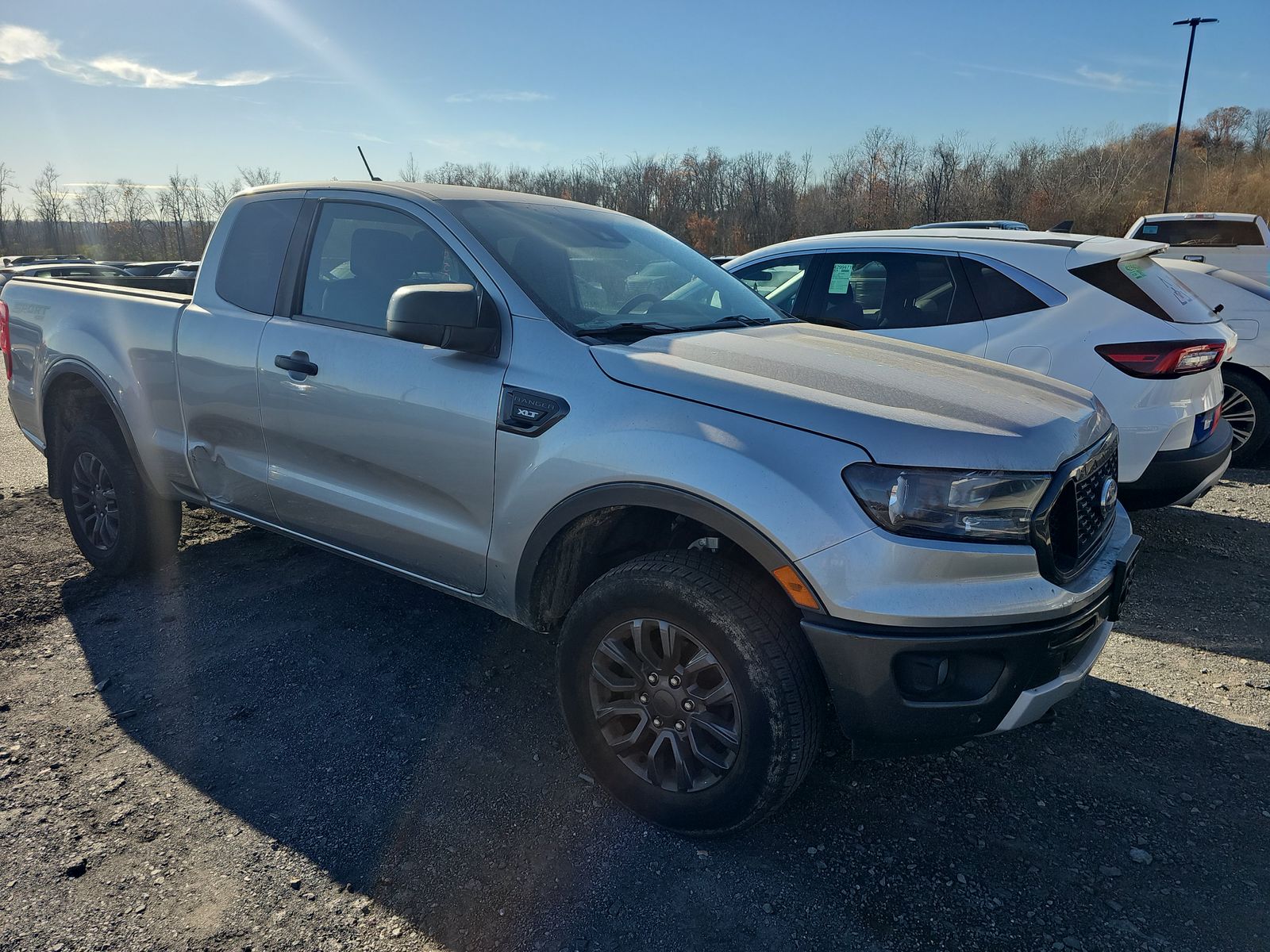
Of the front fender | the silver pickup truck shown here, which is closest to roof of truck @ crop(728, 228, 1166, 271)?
the silver pickup truck

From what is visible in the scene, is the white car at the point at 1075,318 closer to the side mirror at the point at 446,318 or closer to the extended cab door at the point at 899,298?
the extended cab door at the point at 899,298

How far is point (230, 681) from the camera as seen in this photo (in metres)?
3.42

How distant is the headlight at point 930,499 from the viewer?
2111mm

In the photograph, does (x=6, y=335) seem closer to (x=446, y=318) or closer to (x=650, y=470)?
(x=446, y=318)

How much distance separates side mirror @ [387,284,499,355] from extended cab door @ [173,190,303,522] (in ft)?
3.50

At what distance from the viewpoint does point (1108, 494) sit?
2736mm

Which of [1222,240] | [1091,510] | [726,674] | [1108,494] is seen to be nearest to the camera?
[726,674]

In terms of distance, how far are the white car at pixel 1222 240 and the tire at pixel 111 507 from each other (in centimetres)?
1136

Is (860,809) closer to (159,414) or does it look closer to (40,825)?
(40,825)

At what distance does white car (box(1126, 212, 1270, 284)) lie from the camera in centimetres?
1093

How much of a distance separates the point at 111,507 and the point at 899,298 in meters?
4.50

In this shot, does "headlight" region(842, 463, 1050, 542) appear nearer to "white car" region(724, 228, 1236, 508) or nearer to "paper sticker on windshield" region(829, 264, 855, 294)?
"white car" region(724, 228, 1236, 508)

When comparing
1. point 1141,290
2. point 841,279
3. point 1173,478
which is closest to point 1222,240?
point 1141,290

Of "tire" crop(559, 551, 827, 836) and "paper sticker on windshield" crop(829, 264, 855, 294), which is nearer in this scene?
"tire" crop(559, 551, 827, 836)
